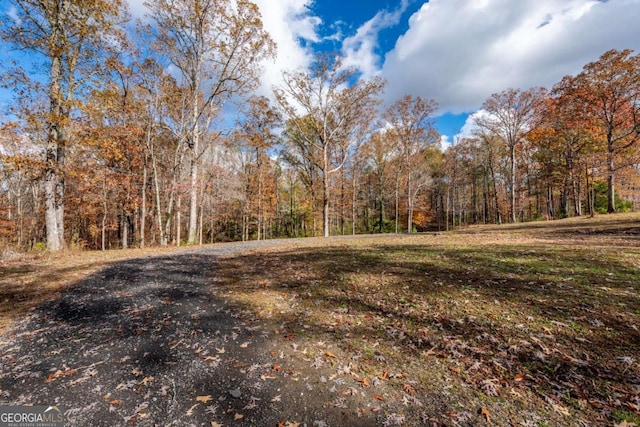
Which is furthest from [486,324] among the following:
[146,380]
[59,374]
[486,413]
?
[59,374]

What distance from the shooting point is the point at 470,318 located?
4.52 meters

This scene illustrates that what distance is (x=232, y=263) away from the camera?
8977 mm

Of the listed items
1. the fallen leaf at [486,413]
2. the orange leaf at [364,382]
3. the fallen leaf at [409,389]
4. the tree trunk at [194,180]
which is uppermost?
the tree trunk at [194,180]

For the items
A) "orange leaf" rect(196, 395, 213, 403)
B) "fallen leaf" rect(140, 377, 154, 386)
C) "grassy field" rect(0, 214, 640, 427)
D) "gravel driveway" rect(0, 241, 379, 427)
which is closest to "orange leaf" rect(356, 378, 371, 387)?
"grassy field" rect(0, 214, 640, 427)

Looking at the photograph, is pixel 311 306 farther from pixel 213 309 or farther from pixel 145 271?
pixel 145 271

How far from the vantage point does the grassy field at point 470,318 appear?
2.90 meters

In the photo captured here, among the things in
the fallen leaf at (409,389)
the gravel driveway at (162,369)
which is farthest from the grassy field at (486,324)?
the gravel driveway at (162,369)

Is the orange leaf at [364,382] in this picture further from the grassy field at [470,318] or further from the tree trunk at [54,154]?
the tree trunk at [54,154]

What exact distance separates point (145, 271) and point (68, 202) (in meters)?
17.5

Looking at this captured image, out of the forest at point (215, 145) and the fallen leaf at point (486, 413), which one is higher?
the forest at point (215, 145)

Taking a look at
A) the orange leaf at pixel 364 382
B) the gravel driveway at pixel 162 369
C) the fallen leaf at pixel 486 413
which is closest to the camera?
the fallen leaf at pixel 486 413

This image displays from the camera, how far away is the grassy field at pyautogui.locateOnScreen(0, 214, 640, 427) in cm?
290

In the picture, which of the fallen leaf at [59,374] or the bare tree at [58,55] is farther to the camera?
the bare tree at [58,55]

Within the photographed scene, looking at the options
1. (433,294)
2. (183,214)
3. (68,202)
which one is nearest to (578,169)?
(433,294)
